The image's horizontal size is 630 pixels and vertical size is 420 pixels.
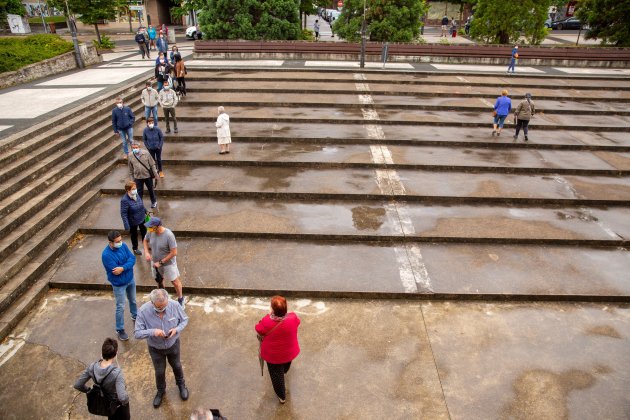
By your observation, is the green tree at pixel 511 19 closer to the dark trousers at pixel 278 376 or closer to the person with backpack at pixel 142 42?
the person with backpack at pixel 142 42

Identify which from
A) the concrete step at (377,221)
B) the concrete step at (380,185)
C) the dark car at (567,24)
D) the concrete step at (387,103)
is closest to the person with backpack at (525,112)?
the concrete step at (380,185)

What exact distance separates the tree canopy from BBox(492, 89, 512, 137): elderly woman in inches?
608

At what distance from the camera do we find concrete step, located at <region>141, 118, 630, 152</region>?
12.4 metres

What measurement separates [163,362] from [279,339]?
1.47 m

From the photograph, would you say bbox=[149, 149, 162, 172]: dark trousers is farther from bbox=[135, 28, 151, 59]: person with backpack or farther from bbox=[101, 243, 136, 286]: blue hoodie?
bbox=[135, 28, 151, 59]: person with backpack

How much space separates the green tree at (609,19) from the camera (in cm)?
2381

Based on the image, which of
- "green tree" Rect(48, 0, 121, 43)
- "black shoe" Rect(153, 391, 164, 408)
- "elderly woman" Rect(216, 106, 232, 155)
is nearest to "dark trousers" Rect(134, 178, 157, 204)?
"elderly woman" Rect(216, 106, 232, 155)

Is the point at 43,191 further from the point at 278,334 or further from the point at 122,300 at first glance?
the point at 278,334

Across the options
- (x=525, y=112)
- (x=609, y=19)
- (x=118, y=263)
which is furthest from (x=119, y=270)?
(x=609, y=19)

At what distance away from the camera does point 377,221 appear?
8.79 metres

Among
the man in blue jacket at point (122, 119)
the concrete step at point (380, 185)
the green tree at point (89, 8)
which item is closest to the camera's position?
the concrete step at point (380, 185)

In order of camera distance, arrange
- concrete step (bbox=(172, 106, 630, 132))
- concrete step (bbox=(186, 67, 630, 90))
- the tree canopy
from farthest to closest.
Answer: the tree canopy, concrete step (bbox=(186, 67, 630, 90)), concrete step (bbox=(172, 106, 630, 132))

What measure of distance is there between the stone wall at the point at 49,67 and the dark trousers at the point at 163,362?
15962 millimetres

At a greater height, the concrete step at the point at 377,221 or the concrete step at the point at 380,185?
the concrete step at the point at 380,185
